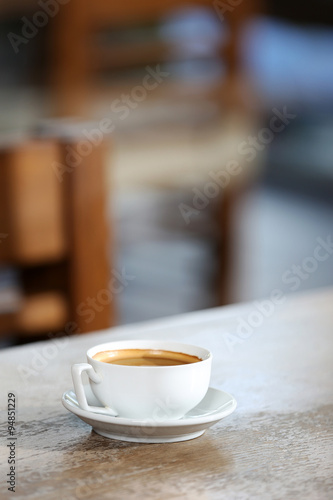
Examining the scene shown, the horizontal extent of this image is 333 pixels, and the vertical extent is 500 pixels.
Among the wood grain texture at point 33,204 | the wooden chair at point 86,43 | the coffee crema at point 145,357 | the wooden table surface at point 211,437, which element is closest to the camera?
the wooden table surface at point 211,437

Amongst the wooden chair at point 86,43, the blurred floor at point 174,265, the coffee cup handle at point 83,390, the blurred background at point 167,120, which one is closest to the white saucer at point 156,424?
the coffee cup handle at point 83,390

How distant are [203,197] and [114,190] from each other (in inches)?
19.3

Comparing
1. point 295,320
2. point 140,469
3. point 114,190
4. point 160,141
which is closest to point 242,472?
point 140,469

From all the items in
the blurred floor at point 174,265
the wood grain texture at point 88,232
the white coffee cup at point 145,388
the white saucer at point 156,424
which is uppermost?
the white coffee cup at point 145,388

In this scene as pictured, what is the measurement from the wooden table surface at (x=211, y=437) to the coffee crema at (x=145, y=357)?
7 cm

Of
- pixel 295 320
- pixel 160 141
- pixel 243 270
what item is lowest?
pixel 243 270

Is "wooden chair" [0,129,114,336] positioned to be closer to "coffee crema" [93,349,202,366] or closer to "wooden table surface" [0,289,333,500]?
"wooden table surface" [0,289,333,500]

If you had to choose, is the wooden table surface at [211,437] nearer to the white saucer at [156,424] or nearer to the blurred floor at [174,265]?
the white saucer at [156,424]

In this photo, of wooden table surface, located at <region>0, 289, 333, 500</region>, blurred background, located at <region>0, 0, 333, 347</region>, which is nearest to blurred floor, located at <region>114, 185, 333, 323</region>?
blurred background, located at <region>0, 0, 333, 347</region>

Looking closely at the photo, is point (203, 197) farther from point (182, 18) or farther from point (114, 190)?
point (182, 18)

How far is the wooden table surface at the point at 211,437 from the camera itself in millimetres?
657

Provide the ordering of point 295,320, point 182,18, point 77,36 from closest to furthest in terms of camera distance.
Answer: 1. point 295,320
2. point 77,36
3. point 182,18

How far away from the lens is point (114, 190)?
3.64m

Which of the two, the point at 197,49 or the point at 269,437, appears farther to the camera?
the point at 197,49
